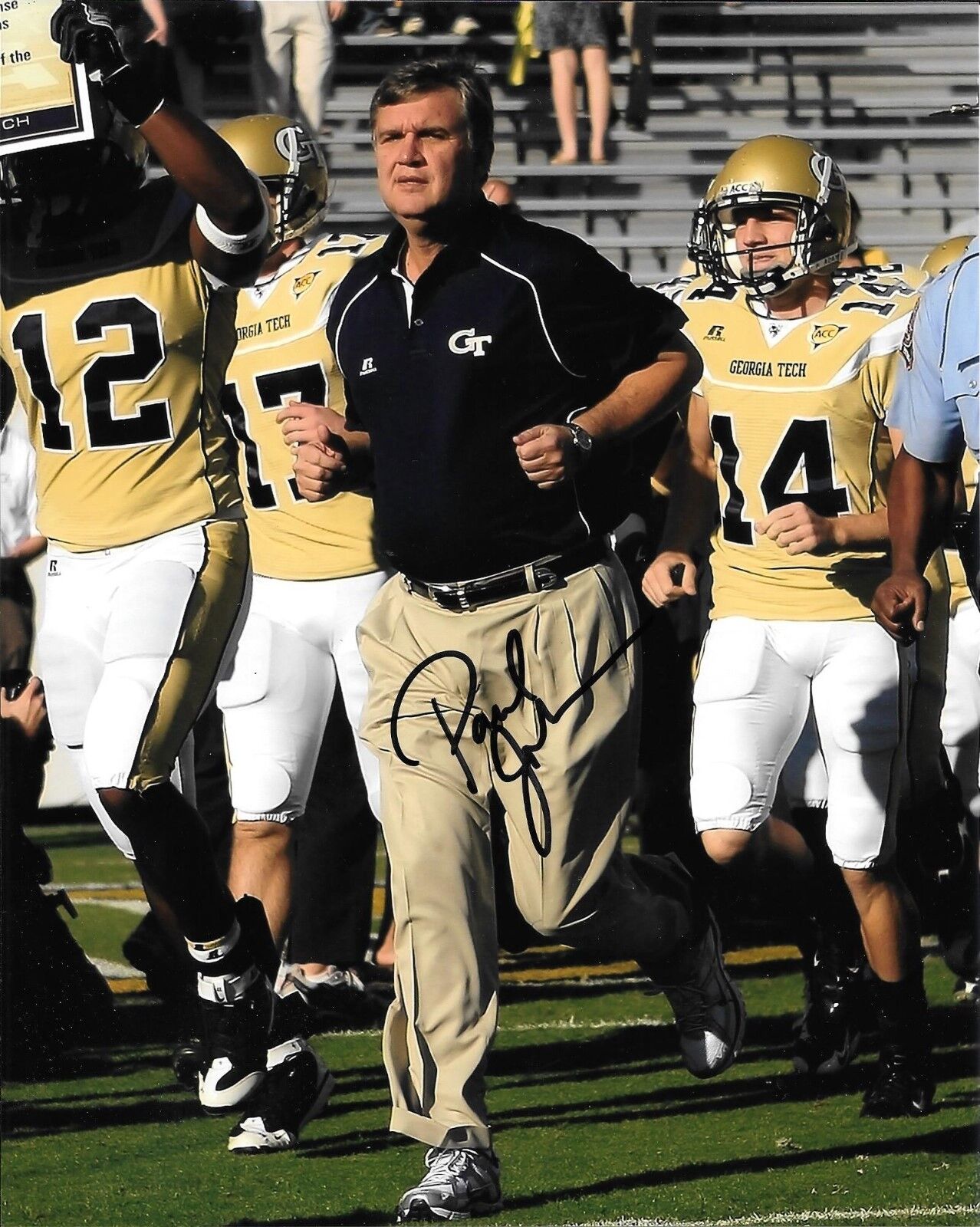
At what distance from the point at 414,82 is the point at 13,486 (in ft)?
3.35

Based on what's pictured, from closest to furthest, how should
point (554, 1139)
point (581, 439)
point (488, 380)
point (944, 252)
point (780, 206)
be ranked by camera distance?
point (581, 439) < point (488, 380) < point (554, 1139) < point (780, 206) < point (944, 252)

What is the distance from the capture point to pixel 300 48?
3449 millimetres

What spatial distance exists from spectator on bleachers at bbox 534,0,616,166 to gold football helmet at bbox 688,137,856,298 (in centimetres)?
25

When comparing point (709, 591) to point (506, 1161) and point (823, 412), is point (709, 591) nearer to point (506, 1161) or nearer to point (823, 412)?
point (823, 412)

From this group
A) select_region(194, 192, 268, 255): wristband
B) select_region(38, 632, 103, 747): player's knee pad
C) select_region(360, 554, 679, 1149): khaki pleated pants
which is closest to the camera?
select_region(360, 554, 679, 1149): khaki pleated pants

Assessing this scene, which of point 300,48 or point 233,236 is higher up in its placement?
point 300,48

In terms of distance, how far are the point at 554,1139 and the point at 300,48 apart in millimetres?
1863

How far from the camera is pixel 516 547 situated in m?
2.87

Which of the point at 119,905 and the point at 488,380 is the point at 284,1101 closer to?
the point at 119,905

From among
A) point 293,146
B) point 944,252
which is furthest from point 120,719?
point 944,252

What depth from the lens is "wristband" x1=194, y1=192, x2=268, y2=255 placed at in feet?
9.87

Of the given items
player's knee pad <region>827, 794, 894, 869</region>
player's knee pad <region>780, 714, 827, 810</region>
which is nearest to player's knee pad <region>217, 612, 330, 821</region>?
player's knee pad <region>780, 714, 827, 810</region>

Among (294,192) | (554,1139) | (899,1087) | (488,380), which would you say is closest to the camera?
(488,380)

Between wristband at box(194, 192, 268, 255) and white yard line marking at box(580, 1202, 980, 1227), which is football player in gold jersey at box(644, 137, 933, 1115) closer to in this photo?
white yard line marking at box(580, 1202, 980, 1227)
